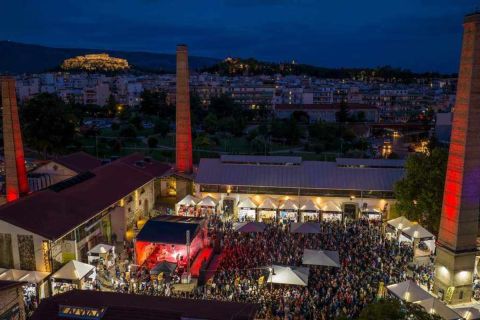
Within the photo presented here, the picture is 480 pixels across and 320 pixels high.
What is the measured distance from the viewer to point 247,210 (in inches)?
995

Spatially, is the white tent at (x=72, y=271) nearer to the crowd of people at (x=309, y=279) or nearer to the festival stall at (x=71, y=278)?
the festival stall at (x=71, y=278)

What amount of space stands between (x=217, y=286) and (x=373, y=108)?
7271 cm

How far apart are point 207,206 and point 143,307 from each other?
1366 centimetres

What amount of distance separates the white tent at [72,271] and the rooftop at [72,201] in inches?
50.8

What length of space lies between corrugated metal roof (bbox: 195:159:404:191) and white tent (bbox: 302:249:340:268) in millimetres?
8197

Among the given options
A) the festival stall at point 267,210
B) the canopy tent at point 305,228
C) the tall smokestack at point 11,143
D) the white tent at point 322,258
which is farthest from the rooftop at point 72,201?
the white tent at point 322,258

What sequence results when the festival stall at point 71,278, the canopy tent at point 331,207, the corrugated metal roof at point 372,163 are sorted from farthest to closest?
the corrugated metal roof at point 372,163
the canopy tent at point 331,207
the festival stall at point 71,278

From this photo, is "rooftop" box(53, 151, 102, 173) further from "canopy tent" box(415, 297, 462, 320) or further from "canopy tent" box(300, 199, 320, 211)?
"canopy tent" box(415, 297, 462, 320)

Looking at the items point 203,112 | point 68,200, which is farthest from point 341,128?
point 68,200

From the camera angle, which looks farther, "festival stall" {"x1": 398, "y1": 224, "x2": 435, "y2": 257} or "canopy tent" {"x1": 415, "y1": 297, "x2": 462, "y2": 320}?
"festival stall" {"x1": 398, "y1": 224, "x2": 435, "y2": 257}

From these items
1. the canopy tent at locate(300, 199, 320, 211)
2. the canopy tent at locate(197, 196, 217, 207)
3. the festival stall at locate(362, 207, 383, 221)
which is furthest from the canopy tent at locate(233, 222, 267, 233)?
the festival stall at locate(362, 207, 383, 221)

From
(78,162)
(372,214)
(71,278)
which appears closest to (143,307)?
(71,278)

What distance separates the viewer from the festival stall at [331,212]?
24578mm

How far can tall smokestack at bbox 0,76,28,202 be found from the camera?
2388cm
